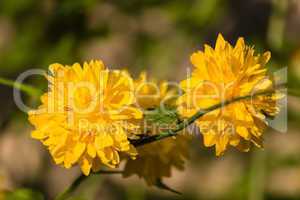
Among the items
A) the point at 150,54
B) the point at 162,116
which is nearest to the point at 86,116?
the point at 162,116

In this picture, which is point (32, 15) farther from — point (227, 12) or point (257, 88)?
point (257, 88)

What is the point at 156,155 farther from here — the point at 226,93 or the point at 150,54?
the point at 150,54

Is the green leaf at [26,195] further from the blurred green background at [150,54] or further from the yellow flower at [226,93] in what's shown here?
the blurred green background at [150,54]

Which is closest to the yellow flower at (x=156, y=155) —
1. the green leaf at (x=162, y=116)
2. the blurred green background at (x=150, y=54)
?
the green leaf at (x=162, y=116)

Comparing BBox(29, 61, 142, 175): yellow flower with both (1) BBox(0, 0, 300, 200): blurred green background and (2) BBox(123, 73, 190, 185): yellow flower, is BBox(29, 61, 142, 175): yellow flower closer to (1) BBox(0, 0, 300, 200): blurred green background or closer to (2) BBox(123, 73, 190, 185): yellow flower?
(2) BBox(123, 73, 190, 185): yellow flower

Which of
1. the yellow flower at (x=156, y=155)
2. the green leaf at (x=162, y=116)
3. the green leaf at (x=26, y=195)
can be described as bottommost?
the green leaf at (x=26, y=195)

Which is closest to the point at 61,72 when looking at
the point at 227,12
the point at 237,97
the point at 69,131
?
the point at 69,131

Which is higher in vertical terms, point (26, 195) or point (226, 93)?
point (226, 93)
